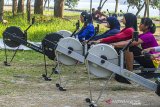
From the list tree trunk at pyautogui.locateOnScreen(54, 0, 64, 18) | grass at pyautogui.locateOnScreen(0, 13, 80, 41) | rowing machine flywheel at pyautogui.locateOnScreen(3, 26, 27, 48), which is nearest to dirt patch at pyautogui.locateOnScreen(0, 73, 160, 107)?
rowing machine flywheel at pyautogui.locateOnScreen(3, 26, 27, 48)

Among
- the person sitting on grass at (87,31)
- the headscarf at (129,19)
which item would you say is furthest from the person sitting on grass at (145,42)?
the person sitting on grass at (87,31)

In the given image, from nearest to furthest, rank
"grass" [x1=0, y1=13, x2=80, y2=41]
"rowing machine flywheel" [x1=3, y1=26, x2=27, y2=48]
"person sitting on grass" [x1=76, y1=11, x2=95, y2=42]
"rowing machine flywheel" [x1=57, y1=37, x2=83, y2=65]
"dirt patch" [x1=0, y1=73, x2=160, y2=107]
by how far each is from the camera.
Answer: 1. "dirt patch" [x1=0, y1=73, x2=160, y2=107]
2. "rowing machine flywheel" [x1=57, y1=37, x2=83, y2=65]
3. "rowing machine flywheel" [x1=3, y1=26, x2=27, y2=48]
4. "person sitting on grass" [x1=76, y1=11, x2=95, y2=42]
5. "grass" [x1=0, y1=13, x2=80, y2=41]

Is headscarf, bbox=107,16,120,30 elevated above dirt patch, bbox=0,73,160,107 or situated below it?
above

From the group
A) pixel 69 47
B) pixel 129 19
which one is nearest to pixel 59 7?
pixel 129 19

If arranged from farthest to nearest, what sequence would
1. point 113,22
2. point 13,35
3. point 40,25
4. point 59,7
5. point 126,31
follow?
1. point 59,7
2. point 40,25
3. point 13,35
4. point 113,22
5. point 126,31

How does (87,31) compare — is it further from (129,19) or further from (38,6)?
(38,6)

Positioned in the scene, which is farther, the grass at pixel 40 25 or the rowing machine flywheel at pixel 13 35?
the grass at pixel 40 25

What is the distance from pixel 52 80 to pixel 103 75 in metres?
2.26

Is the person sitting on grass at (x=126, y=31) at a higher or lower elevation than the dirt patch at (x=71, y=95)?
higher

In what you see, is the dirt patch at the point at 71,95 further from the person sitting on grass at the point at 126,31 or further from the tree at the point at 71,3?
the tree at the point at 71,3

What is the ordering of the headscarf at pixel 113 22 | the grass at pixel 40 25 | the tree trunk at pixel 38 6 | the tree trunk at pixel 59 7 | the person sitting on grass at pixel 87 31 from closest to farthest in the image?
the headscarf at pixel 113 22 → the person sitting on grass at pixel 87 31 → the grass at pixel 40 25 → the tree trunk at pixel 59 7 → the tree trunk at pixel 38 6

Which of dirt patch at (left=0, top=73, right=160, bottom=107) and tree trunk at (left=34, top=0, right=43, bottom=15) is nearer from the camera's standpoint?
dirt patch at (left=0, top=73, right=160, bottom=107)

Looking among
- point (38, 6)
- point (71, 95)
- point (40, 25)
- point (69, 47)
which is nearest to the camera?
point (71, 95)

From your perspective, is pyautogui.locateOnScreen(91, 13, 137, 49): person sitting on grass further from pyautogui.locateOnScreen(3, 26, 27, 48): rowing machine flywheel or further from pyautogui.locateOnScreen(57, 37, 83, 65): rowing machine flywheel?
pyautogui.locateOnScreen(3, 26, 27, 48): rowing machine flywheel
